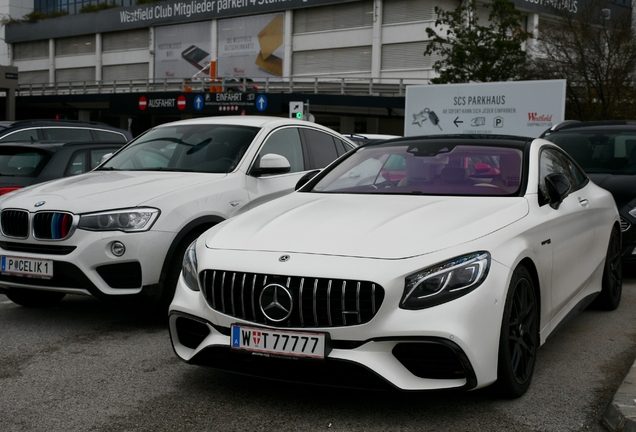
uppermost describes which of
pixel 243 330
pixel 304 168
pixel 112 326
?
pixel 304 168

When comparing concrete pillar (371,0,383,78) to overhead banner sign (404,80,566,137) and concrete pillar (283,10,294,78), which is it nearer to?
concrete pillar (283,10,294,78)

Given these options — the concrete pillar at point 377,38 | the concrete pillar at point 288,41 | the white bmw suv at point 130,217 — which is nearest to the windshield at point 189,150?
the white bmw suv at point 130,217

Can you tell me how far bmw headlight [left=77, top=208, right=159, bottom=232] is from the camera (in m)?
5.83

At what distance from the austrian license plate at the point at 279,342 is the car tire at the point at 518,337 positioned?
90cm

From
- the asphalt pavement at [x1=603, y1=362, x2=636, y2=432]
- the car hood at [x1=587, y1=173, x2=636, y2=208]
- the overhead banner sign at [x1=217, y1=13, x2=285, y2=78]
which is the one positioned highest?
the overhead banner sign at [x1=217, y1=13, x2=285, y2=78]

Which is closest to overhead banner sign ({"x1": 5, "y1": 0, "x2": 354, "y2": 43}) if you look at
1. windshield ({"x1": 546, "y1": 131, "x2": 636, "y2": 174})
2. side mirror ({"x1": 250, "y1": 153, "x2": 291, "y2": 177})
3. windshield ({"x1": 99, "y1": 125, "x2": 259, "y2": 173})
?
windshield ({"x1": 546, "y1": 131, "x2": 636, "y2": 174})

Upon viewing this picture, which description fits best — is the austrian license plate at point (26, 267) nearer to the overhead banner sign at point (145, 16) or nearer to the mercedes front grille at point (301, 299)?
the mercedes front grille at point (301, 299)

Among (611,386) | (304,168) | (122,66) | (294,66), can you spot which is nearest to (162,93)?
(294,66)

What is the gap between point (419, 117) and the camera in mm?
22344

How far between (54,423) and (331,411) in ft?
4.42

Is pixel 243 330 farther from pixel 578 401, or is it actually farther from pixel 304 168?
pixel 304 168

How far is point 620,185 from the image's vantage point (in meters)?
8.54

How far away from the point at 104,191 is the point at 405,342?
3.23 m

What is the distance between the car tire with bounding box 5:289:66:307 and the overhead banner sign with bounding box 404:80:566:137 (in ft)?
47.7
